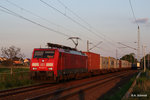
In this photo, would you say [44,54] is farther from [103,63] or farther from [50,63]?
[103,63]

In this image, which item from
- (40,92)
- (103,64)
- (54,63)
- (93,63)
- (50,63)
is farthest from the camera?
(103,64)

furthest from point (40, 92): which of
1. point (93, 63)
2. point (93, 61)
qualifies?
point (93, 61)

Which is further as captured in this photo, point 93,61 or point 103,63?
point 103,63

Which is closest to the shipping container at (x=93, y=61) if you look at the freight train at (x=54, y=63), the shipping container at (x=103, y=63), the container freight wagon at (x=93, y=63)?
the container freight wagon at (x=93, y=63)

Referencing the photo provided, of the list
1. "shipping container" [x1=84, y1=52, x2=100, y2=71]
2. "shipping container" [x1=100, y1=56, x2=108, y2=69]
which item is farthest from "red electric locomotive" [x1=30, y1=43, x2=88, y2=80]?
"shipping container" [x1=100, y1=56, x2=108, y2=69]

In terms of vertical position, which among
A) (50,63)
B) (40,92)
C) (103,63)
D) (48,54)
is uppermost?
(48,54)

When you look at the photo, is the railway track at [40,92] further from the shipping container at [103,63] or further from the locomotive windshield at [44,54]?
the shipping container at [103,63]

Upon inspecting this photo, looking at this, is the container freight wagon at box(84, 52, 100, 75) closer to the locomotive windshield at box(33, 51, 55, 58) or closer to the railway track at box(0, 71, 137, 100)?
the locomotive windshield at box(33, 51, 55, 58)

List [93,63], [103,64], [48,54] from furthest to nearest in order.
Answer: [103,64]
[93,63]
[48,54]

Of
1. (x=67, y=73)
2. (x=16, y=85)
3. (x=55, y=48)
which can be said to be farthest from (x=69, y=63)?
(x=16, y=85)

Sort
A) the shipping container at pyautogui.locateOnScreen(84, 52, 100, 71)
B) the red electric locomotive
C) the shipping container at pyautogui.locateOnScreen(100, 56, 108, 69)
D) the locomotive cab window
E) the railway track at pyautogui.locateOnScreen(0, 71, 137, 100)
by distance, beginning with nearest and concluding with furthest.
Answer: the railway track at pyautogui.locateOnScreen(0, 71, 137, 100), the red electric locomotive, the locomotive cab window, the shipping container at pyautogui.locateOnScreen(84, 52, 100, 71), the shipping container at pyautogui.locateOnScreen(100, 56, 108, 69)

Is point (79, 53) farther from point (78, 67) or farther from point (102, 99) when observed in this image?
point (102, 99)

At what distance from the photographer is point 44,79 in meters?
17.4

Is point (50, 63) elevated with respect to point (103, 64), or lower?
elevated
